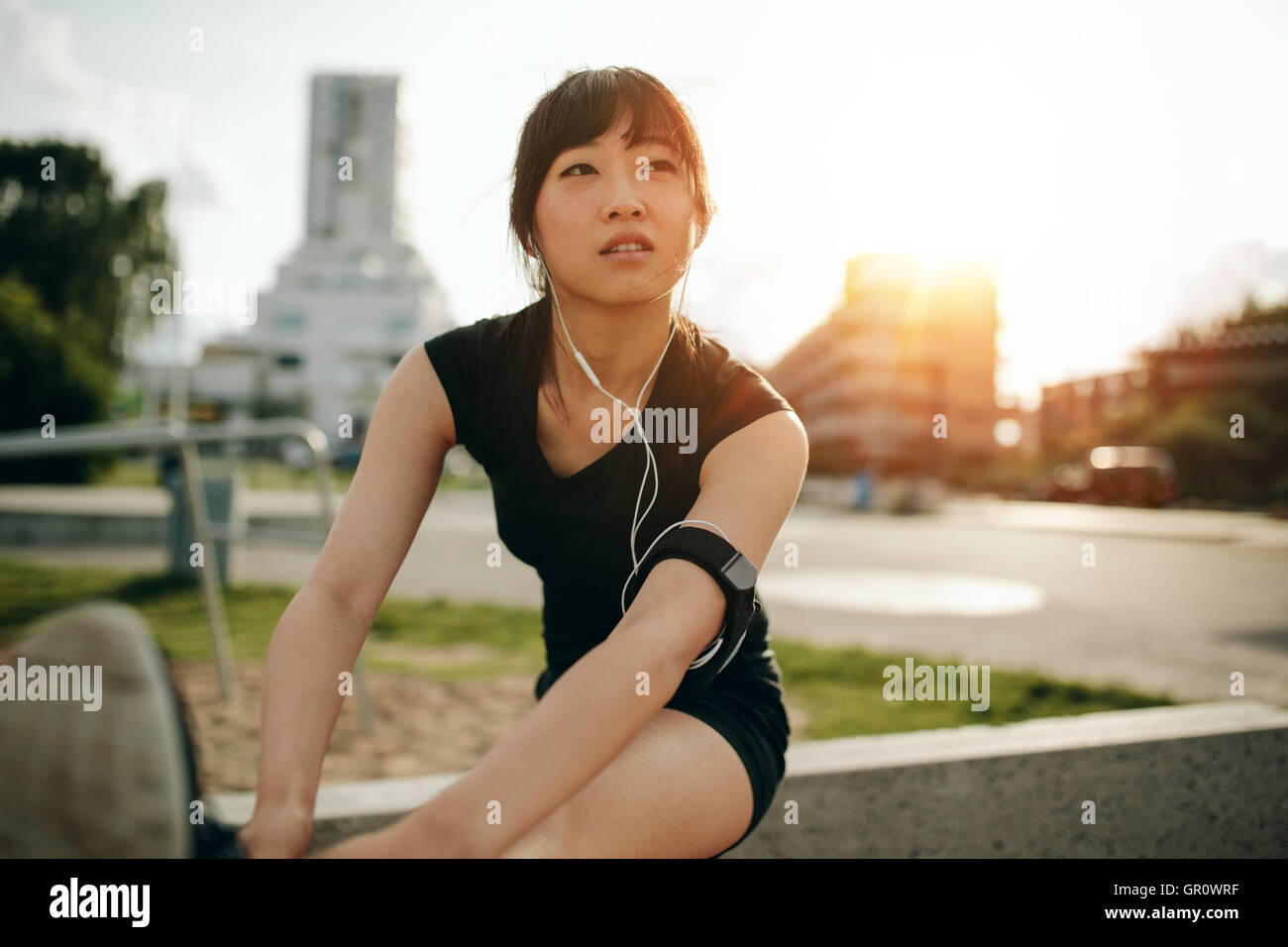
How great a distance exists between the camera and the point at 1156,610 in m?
7.45

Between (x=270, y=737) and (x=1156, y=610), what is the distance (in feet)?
26.2

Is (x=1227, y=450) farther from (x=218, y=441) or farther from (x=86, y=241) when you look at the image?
(x=86, y=241)

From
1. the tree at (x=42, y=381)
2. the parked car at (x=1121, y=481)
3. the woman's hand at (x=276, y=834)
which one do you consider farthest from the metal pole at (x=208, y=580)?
the parked car at (x=1121, y=481)

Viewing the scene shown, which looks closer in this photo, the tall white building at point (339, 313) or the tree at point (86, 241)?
the tree at point (86, 241)

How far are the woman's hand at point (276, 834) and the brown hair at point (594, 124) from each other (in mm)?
845

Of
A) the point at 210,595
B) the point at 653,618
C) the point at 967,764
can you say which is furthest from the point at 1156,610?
the point at 653,618

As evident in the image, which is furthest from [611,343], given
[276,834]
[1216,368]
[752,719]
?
[1216,368]

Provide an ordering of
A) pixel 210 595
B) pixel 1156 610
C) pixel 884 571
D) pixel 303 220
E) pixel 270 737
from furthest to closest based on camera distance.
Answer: pixel 303 220 < pixel 884 571 < pixel 1156 610 < pixel 210 595 < pixel 270 737

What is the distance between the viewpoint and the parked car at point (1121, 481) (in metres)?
24.6

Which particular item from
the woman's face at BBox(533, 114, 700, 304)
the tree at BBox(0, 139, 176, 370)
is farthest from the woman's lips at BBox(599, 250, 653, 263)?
the tree at BBox(0, 139, 176, 370)

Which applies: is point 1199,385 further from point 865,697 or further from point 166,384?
point 166,384

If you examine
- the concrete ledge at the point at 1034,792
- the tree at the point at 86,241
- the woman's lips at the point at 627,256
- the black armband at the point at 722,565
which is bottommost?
the concrete ledge at the point at 1034,792

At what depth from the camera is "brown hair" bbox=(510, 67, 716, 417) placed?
1.25 metres

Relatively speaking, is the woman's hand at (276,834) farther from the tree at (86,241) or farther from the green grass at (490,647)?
the tree at (86,241)
